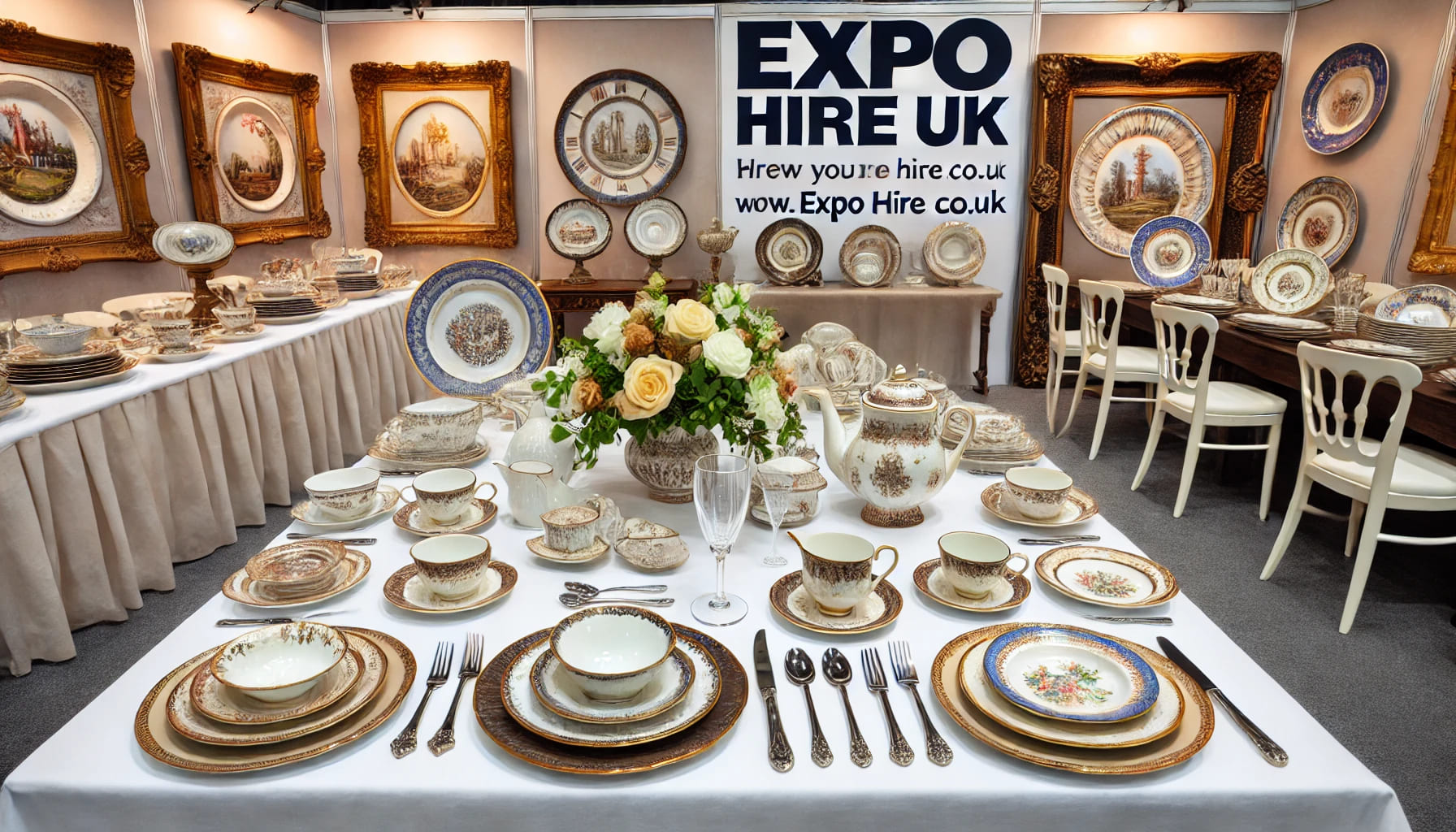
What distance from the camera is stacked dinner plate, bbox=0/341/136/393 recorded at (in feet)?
7.69

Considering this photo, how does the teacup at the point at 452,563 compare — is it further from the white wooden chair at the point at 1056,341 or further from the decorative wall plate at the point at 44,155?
the white wooden chair at the point at 1056,341

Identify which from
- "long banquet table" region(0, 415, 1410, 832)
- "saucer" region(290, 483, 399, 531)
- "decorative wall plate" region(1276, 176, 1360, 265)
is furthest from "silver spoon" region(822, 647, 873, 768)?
"decorative wall plate" region(1276, 176, 1360, 265)

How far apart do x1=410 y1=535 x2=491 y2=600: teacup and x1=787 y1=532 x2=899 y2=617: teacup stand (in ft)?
1.45

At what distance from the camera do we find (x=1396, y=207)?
428cm

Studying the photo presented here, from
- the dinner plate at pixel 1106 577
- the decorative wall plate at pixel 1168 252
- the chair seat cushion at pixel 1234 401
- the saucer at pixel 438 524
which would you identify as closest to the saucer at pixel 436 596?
the saucer at pixel 438 524

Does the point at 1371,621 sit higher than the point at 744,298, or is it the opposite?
the point at 744,298

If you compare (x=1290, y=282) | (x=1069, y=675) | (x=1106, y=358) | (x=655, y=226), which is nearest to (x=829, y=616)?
(x=1069, y=675)

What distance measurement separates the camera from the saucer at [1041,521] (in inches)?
54.7

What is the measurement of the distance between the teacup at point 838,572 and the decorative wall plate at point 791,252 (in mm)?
4299

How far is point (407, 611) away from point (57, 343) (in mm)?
2016

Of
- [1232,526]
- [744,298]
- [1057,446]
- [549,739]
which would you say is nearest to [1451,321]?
[1232,526]

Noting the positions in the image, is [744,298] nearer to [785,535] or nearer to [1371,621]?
[785,535]

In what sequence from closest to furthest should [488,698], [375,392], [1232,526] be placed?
[488,698] < [1232,526] < [375,392]

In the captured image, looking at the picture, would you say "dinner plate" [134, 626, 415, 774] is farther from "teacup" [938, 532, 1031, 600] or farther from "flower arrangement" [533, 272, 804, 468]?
"teacup" [938, 532, 1031, 600]
